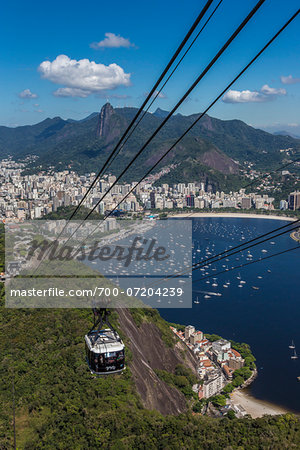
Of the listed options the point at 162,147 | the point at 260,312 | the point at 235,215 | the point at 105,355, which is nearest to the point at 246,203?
the point at 235,215

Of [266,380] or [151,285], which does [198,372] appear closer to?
[266,380]

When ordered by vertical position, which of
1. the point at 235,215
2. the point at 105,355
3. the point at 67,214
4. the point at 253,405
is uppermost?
the point at 105,355

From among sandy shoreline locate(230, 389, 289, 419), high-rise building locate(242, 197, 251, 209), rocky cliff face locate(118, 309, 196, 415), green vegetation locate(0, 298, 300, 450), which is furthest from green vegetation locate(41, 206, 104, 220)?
green vegetation locate(0, 298, 300, 450)

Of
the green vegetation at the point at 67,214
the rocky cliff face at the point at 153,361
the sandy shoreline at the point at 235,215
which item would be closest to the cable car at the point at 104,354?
the rocky cliff face at the point at 153,361

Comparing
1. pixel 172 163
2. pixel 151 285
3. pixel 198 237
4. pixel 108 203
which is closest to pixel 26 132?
pixel 172 163

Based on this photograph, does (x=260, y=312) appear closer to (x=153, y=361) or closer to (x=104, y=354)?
(x=153, y=361)

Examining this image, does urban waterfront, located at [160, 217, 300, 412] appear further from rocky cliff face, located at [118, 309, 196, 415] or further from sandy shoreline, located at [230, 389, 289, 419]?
rocky cliff face, located at [118, 309, 196, 415]

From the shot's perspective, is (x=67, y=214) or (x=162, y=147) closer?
(x=67, y=214)
